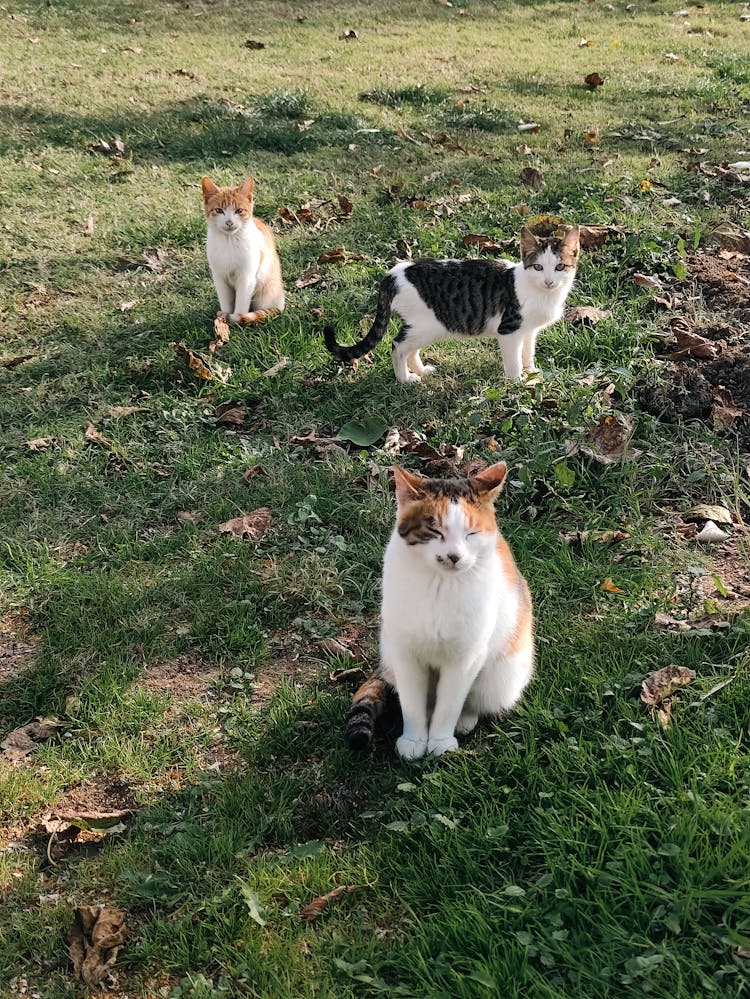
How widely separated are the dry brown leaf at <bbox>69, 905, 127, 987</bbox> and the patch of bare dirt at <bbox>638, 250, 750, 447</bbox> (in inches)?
123

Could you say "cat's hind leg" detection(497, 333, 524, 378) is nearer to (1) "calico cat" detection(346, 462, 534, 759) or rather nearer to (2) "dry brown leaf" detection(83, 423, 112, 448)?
(1) "calico cat" detection(346, 462, 534, 759)

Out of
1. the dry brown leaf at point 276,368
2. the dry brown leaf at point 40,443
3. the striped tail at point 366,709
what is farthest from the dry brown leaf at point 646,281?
the dry brown leaf at point 40,443

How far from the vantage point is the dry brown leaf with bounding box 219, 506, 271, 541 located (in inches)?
148

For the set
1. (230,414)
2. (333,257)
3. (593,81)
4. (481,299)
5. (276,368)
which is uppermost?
(593,81)

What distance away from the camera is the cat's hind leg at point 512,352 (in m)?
4.44

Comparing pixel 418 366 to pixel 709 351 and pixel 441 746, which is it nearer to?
pixel 709 351

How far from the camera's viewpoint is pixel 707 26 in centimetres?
1170

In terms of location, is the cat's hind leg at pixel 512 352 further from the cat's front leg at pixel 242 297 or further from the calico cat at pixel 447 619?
the calico cat at pixel 447 619

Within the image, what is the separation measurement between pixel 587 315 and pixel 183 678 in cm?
317

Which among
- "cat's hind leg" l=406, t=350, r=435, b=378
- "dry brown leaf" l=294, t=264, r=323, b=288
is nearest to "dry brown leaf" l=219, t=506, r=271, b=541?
"cat's hind leg" l=406, t=350, r=435, b=378

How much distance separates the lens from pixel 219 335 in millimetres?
5156

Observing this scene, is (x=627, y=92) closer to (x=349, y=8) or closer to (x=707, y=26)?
(x=707, y=26)

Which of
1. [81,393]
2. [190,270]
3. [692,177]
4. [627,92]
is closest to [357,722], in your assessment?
[81,393]

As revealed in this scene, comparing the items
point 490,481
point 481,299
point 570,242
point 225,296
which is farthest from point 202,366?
point 490,481
